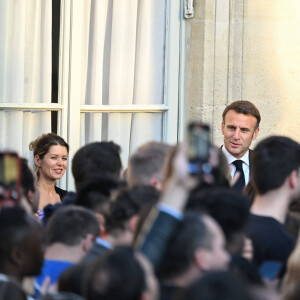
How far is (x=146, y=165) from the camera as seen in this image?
3.90 meters

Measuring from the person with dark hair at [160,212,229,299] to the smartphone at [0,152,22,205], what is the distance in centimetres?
70

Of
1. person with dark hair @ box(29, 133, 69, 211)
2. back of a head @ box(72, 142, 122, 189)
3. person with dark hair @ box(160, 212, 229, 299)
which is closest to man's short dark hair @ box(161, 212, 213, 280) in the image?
person with dark hair @ box(160, 212, 229, 299)

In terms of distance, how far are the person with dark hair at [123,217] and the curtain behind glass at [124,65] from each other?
397cm

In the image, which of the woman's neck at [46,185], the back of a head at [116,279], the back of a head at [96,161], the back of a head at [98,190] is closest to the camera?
the back of a head at [116,279]

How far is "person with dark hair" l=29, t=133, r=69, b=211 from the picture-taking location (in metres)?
6.35

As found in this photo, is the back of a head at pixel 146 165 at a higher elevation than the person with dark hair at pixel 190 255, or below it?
higher

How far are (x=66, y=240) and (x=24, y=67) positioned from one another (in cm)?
379

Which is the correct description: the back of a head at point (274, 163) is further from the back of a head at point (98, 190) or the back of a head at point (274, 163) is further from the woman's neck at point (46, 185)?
the woman's neck at point (46, 185)

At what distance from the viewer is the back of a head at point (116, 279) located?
2600 mm

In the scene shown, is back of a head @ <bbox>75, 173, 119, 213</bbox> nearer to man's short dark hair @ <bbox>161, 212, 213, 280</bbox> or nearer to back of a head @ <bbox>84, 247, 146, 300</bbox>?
man's short dark hair @ <bbox>161, 212, 213, 280</bbox>

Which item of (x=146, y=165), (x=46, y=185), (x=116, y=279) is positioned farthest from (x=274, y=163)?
(x=46, y=185)

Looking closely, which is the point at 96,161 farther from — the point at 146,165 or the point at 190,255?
the point at 190,255

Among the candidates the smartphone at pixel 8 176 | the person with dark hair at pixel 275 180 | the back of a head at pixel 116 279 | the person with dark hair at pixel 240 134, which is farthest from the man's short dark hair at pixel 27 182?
the back of a head at pixel 116 279

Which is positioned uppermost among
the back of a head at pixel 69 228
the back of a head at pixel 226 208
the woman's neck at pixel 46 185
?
the back of a head at pixel 226 208
